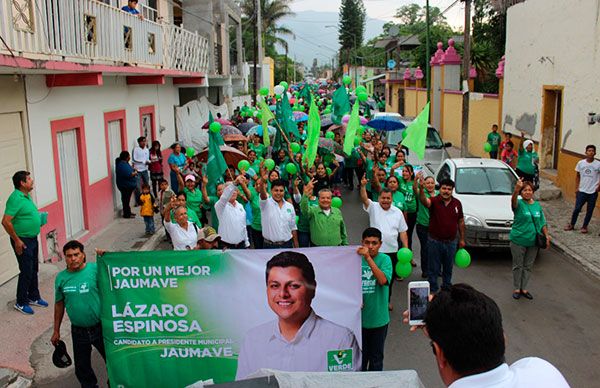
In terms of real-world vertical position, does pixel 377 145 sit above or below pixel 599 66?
below

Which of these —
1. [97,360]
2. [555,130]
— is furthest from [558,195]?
[97,360]

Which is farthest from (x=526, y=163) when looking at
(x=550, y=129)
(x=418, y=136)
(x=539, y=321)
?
(x=539, y=321)

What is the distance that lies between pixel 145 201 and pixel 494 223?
6.47 m

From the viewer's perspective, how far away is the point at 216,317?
5.12 m

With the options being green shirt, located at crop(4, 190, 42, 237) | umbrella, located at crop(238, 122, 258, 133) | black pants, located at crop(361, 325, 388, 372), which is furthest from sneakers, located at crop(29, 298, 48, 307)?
Result: umbrella, located at crop(238, 122, 258, 133)

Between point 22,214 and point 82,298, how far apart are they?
3.12 meters

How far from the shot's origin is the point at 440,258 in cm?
813

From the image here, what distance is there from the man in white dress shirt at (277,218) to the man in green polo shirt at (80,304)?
2.95 metres

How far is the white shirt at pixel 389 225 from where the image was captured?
7453 millimetres

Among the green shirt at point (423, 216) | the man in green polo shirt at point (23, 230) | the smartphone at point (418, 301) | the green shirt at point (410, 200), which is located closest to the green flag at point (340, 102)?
the green shirt at point (410, 200)

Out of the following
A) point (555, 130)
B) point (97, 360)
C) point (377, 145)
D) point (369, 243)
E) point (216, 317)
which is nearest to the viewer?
point (216, 317)

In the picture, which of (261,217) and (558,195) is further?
(558,195)

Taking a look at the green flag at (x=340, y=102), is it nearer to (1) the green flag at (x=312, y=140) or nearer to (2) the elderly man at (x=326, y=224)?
(1) the green flag at (x=312, y=140)

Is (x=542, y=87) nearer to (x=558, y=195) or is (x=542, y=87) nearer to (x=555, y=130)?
(x=555, y=130)
